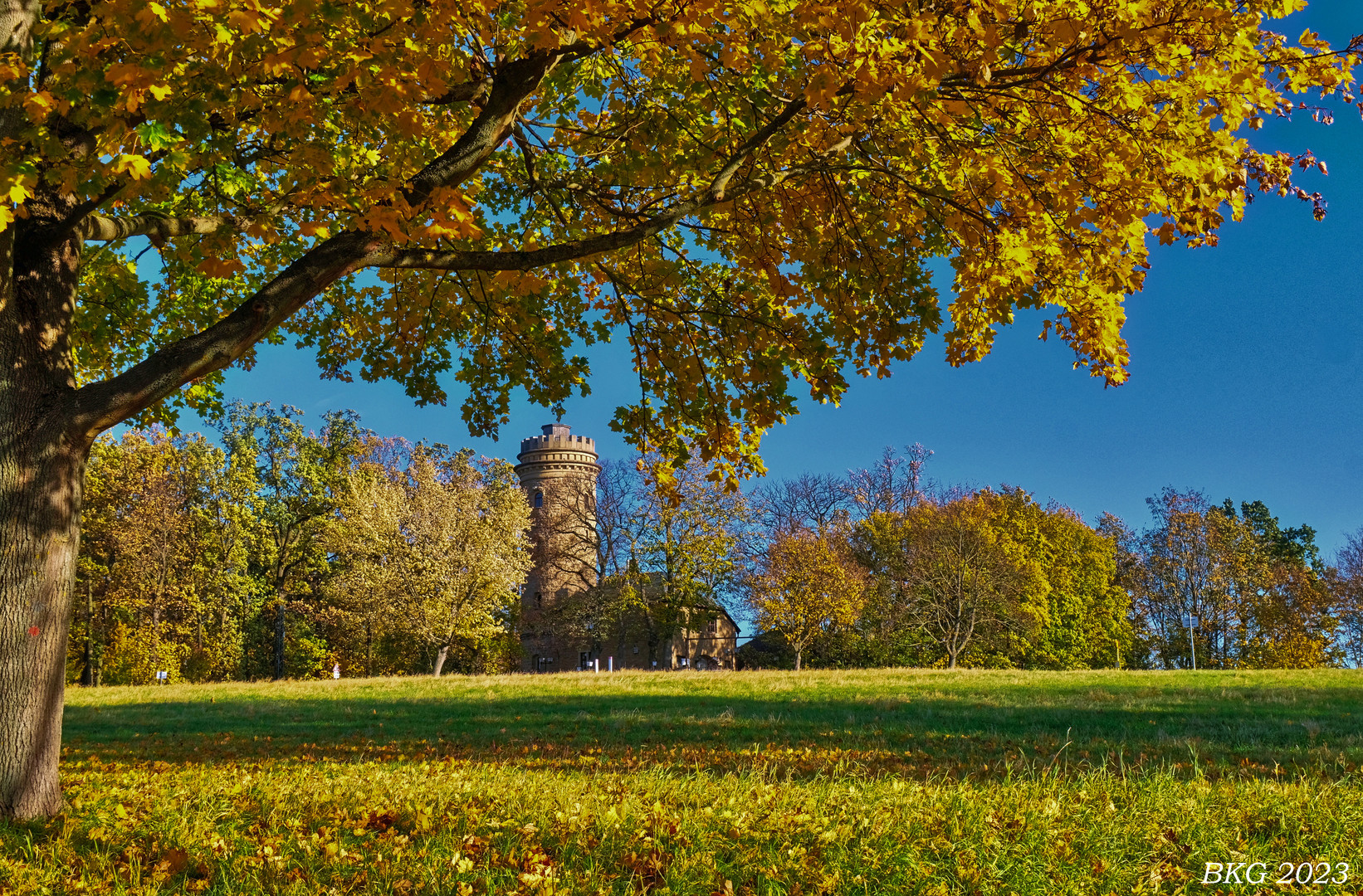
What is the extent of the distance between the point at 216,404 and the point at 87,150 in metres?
6.80

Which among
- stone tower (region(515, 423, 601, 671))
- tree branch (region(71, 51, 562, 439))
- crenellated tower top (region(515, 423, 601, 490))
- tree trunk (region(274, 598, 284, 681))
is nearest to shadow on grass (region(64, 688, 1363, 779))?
tree branch (region(71, 51, 562, 439))

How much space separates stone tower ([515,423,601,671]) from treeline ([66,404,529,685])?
503 centimetres

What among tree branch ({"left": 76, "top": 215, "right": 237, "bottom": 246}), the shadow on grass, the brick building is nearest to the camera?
tree branch ({"left": 76, "top": 215, "right": 237, "bottom": 246})

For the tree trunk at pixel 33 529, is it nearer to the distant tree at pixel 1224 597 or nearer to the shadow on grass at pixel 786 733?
the shadow on grass at pixel 786 733

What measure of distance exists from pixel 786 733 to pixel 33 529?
24.0 feet

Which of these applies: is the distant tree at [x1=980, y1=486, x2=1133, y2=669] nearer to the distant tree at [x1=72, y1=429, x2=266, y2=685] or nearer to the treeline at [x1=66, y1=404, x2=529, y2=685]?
the treeline at [x1=66, y1=404, x2=529, y2=685]

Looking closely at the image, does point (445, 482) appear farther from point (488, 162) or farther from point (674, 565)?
point (488, 162)

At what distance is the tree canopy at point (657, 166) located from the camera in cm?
525

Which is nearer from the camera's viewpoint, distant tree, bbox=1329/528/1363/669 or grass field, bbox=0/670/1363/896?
grass field, bbox=0/670/1363/896

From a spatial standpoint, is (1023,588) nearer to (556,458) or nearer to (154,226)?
(556,458)

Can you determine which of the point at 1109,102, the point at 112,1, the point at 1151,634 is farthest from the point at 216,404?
the point at 1151,634

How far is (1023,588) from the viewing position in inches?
1544

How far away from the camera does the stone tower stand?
43.4 m

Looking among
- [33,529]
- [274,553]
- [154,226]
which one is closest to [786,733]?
[33,529]
